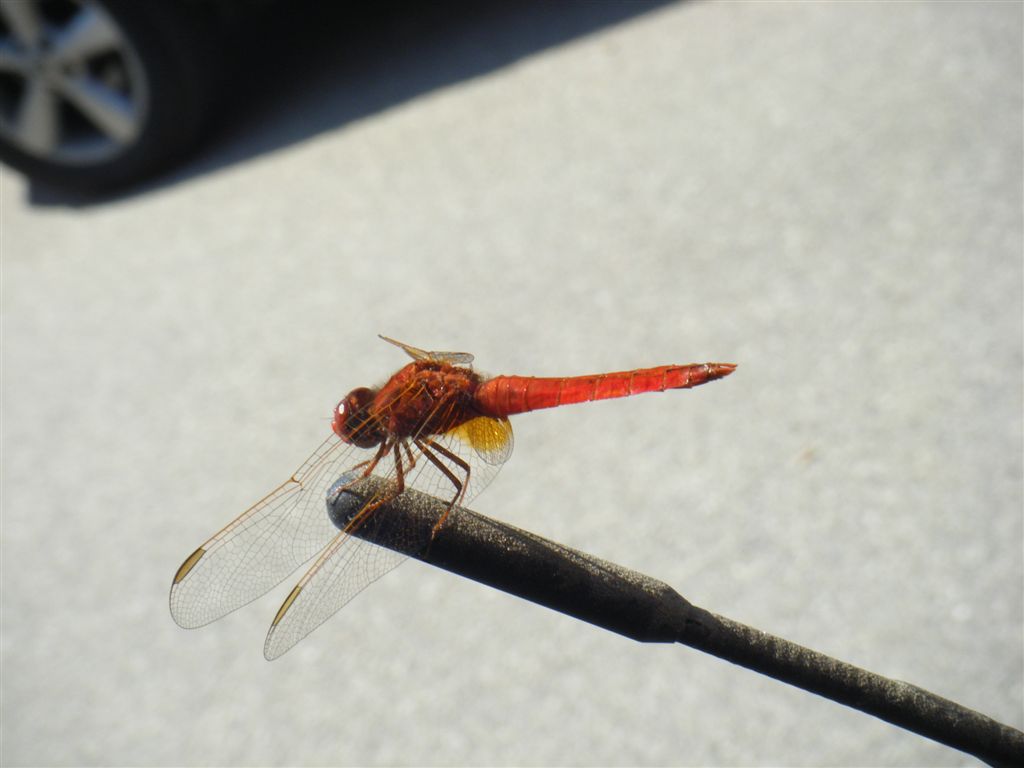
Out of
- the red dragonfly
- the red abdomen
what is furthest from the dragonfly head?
the red abdomen

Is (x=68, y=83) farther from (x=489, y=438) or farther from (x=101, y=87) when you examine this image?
(x=489, y=438)

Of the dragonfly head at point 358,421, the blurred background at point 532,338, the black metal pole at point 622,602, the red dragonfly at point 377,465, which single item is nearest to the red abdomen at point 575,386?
the red dragonfly at point 377,465

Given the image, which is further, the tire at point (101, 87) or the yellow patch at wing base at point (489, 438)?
the tire at point (101, 87)

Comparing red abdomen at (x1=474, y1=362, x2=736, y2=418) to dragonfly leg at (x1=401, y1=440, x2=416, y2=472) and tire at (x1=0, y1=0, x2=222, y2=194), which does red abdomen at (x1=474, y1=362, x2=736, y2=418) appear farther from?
tire at (x1=0, y1=0, x2=222, y2=194)

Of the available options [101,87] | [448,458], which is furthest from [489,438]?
[101,87]

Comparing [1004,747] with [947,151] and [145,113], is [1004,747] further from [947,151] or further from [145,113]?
[145,113]

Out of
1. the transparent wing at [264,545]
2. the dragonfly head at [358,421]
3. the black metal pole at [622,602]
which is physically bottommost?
the transparent wing at [264,545]

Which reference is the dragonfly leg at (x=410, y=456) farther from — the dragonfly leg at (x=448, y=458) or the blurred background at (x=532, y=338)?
the blurred background at (x=532, y=338)

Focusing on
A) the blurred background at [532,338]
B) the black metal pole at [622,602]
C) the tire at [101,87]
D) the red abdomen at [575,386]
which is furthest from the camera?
the tire at [101,87]
